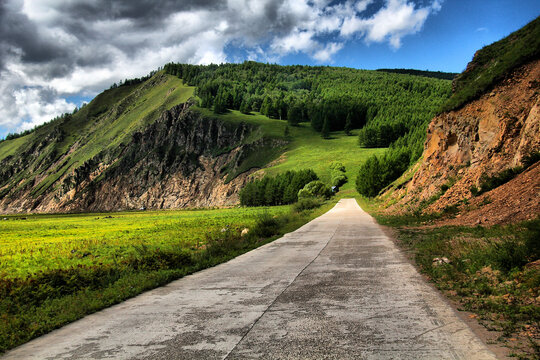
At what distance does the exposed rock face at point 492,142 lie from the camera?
17.8 metres

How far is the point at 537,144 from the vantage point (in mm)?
17547

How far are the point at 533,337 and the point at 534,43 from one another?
2472 centimetres

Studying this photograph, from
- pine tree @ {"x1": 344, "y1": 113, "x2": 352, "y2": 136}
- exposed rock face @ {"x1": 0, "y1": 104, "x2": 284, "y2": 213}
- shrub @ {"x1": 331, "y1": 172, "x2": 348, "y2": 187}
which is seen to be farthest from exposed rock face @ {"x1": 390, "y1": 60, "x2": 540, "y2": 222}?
pine tree @ {"x1": 344, "y1": 113, "x2": 352, "y2": 136}

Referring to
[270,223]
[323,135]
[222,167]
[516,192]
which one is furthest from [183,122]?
[516,192]

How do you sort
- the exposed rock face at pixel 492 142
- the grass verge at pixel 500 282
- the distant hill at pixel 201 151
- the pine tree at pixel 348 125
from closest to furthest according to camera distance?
the grass verge at pixel 500 282, the exposed rock face at pixel 492 142, the distant hill at pixel 201 151, the pine tree at pixel 348 125

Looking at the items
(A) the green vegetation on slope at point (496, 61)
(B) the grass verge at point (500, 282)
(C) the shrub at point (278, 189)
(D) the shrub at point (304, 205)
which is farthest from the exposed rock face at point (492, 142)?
(C) the shrub at point (278, 189)

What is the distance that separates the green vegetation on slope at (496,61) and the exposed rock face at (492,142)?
596mm

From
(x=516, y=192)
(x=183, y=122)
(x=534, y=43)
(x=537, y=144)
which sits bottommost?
(x=516, y=192)

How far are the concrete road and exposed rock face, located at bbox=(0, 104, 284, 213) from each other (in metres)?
119

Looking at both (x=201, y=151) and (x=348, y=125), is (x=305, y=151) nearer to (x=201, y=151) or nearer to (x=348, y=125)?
(x=348, y=125)

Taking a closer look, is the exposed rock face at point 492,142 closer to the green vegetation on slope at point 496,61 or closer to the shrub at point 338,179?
the green vegetation on slope at point 496,61

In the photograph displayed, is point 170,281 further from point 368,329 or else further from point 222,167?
point 222,167

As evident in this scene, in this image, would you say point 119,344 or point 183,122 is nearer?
point 119,344

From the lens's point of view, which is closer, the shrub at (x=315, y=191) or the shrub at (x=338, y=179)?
the shrub at (x=315, y=191)
